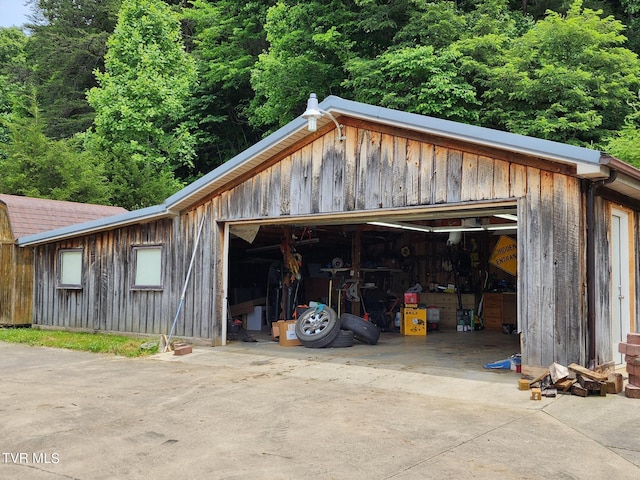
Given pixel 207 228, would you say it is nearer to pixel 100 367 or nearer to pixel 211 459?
pixel 100 367

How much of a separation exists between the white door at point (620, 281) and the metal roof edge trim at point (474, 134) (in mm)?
1861

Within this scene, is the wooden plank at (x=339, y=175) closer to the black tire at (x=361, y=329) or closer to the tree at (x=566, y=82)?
the black tire at (x=361, y=329)

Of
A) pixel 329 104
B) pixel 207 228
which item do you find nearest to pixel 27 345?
pixel 207 228

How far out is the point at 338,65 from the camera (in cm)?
2083

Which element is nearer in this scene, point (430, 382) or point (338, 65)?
point (430, 382)

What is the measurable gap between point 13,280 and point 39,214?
1.87m

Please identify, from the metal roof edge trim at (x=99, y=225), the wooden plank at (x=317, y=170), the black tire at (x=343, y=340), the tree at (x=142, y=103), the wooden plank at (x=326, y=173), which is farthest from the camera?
the tree at (x=142, y=103)

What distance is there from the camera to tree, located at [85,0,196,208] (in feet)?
75.2

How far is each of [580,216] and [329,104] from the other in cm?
391

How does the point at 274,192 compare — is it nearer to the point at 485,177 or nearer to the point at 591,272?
the point at 485,177

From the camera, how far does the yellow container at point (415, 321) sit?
13141 mm

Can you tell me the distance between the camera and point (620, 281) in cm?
848

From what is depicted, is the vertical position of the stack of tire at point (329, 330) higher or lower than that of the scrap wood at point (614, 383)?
higher

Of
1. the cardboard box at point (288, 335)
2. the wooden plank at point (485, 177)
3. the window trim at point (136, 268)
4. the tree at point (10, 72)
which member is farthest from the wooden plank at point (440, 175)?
the tree at point (10, 72)
